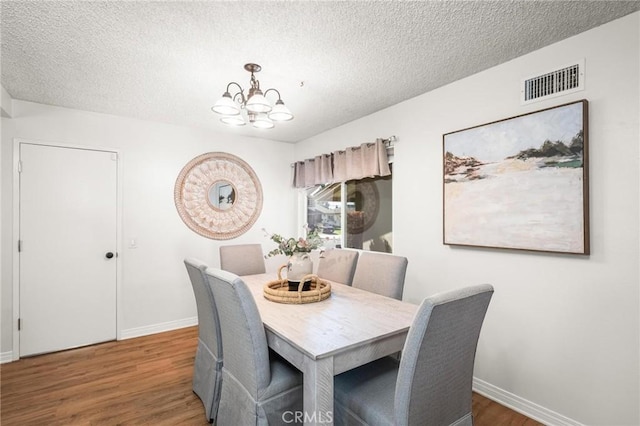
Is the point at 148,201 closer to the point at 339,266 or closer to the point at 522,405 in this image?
the point at 339,266

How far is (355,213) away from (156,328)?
2.68 m

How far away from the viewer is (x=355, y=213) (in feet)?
12.3

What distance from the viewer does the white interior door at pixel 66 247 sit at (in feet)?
9.76

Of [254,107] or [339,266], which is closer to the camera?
[254,107]

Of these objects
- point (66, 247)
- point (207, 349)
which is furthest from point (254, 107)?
point (66, 247)

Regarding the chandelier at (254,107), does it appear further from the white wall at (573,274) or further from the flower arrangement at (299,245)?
the white wall at (573,274)

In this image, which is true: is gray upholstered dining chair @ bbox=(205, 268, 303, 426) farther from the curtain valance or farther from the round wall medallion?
the round wall medallion

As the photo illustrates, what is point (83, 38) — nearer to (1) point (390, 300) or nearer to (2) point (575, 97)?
(1) point (390, 300)

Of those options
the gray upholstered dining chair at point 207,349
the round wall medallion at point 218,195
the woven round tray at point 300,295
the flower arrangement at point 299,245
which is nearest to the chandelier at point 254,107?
the flower arrangement at point 299,245

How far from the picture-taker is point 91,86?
2.62 m

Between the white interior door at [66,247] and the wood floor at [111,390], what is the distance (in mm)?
252

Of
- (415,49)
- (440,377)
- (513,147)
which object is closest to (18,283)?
(440,377)

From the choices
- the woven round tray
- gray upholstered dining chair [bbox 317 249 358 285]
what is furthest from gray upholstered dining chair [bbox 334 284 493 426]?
gray upholstered dining chair [bbox 317 249 358 285]

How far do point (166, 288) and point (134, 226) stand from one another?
2.65 ft
